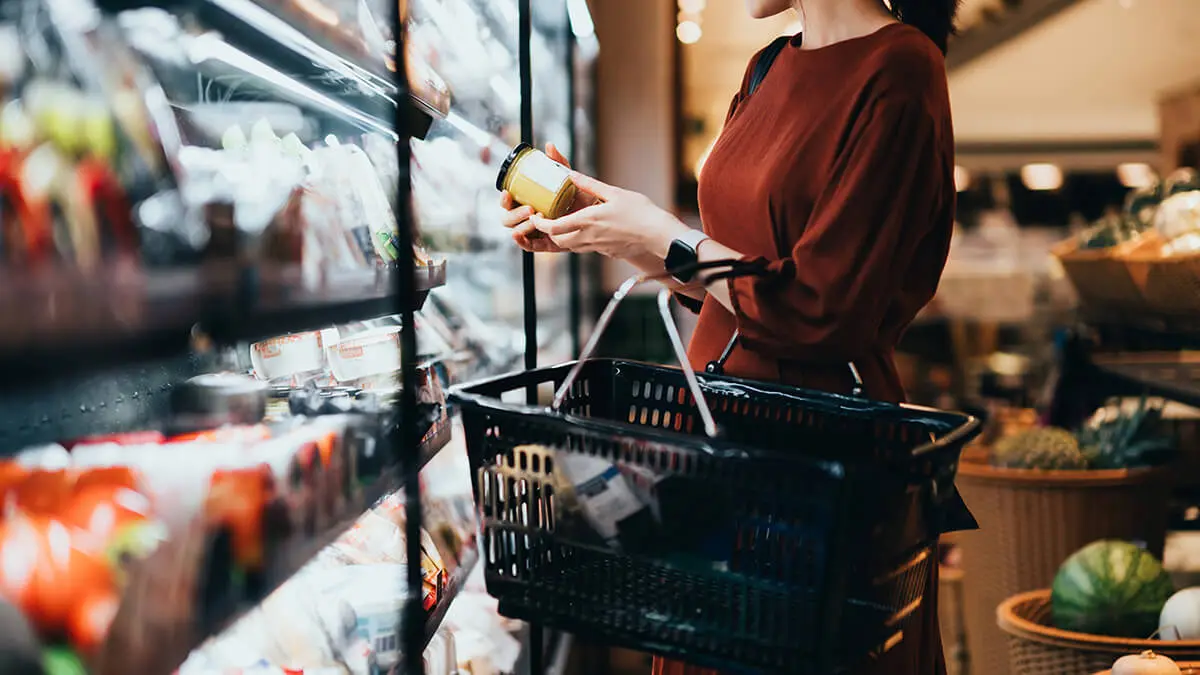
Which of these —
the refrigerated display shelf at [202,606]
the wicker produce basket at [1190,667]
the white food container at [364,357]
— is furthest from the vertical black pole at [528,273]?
the wicker produce basket at [1190,667]

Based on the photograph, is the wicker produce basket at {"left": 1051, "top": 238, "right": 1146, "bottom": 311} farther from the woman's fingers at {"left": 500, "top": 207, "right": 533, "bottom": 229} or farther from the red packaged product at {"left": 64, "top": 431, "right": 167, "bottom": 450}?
the red packaged product at {"left": 64, "top": 431, "right": 167, "bottom": 450}

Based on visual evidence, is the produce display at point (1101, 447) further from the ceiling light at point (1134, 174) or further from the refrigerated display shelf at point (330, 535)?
the ceiling light at point (1134, 174)

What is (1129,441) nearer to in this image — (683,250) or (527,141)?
(527,141)

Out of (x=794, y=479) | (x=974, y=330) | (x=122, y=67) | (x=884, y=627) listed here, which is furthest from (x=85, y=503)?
(x=974, y=330)

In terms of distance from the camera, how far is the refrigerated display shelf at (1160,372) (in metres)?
2.81

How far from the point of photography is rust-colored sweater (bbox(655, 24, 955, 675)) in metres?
1.34

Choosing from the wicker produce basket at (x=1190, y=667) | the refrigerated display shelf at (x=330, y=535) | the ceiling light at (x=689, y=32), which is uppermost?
the ceiling light at (x=689, y=32)

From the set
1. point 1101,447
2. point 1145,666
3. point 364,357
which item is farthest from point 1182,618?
point 364,357

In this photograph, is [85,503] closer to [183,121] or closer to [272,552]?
[272,552]

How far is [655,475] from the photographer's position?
112cm

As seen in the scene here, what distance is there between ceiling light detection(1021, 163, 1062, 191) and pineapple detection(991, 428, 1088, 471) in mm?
10464

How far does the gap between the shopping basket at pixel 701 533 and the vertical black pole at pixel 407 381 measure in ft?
0.21

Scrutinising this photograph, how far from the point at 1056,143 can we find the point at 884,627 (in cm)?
1382

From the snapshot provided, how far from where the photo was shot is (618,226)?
1.44 metres
